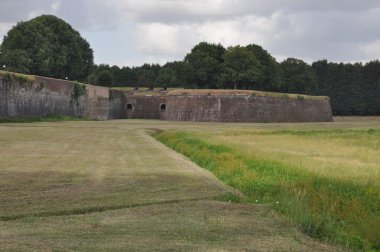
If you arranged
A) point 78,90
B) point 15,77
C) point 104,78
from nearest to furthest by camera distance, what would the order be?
point 15,77 → point 78,90 → point 104,78

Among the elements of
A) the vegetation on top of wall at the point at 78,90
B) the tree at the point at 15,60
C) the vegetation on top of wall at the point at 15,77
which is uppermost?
the tree at the point at 15,60

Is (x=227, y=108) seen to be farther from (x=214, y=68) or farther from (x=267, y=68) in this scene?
(x=267, y=68)

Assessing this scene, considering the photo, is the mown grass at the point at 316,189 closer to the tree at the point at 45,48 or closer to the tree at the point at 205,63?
the tree at the point at 45,48

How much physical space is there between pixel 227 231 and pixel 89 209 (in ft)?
8.75

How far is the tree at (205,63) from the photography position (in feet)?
269

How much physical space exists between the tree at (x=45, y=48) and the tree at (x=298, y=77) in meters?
36.8

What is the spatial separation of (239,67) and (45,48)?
26.4 m

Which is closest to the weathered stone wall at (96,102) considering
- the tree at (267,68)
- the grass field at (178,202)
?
the tree at (267,68)

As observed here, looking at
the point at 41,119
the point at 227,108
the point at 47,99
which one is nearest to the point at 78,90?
the point at 47,99

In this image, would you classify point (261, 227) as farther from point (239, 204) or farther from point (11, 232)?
point (11, 232)

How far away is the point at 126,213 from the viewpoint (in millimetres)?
9469

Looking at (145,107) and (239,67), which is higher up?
(239,67)

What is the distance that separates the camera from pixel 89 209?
32.1ft

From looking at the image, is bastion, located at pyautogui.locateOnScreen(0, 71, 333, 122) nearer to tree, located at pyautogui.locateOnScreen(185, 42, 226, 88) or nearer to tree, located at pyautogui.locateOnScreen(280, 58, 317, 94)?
tree, located at pyautogui.locateOnScreen(185, 42, 226, 88)
